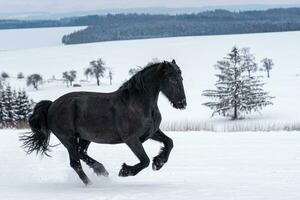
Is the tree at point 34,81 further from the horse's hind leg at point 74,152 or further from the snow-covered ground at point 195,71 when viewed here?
the horse's hind leg at point 74,152

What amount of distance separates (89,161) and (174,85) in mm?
1806

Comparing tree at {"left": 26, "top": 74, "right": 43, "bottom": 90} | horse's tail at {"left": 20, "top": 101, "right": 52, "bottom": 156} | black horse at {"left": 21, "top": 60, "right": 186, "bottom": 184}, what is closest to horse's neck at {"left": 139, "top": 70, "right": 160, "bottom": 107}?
black horse at {"left": 21, "top": 60, "right": 186, "bottom": 184}

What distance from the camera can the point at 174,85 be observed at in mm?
7664

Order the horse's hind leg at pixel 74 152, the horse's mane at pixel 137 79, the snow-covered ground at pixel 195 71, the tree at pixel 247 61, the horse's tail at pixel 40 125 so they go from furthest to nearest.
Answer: the tree at pixel 247 61 < the snow-covered ground at pixel 195 71 < the horse's tail at pixel 40 125 < the horse's hind leg at pixel 74 152 < the horse's mane at pixel 137 79

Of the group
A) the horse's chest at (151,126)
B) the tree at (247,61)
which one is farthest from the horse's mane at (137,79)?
the tree at (247,61)

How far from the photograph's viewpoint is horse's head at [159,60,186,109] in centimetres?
764

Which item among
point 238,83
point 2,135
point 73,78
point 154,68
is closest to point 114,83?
point 73,78

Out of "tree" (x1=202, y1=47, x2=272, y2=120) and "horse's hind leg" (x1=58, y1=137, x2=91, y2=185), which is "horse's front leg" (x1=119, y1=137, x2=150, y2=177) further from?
"tree" (x1=202, y1=47, x2=272, y2=120)

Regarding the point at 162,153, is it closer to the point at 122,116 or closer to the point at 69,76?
the point at 122,116

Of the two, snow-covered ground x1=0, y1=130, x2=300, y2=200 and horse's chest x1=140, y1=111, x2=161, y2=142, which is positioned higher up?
horse's chest x1=140, y1=111, x2=161, y2=142

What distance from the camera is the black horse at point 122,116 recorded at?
25.2ft

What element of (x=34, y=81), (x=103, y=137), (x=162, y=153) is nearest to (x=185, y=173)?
(x=162, y=153)

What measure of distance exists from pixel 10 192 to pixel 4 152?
488cm

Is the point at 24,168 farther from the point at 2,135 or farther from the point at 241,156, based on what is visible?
the point at 2,135
